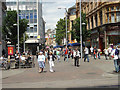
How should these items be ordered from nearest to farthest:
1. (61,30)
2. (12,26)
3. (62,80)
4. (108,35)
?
1. (62,80)
2. (108,35)
3. (12,26)
4. (61,30)

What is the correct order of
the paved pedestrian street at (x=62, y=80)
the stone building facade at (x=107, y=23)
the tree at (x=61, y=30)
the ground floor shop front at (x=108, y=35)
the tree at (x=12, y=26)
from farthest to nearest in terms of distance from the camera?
the tree at (x=61, y=30) < the tree at (x=12, y=26) < the stone building facade at (x=107, y=23) < the ground floor shop front at (x=108, y=35) < the paved pedestrian street at (x=62, y=80)

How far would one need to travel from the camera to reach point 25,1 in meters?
66.6

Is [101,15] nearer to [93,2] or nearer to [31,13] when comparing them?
[93,2]

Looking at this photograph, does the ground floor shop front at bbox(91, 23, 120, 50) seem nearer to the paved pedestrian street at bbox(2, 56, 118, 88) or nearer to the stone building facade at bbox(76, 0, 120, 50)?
the stone building facade at bbox(76, 0, 120, 50)

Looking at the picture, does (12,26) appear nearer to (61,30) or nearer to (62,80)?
(61,30)

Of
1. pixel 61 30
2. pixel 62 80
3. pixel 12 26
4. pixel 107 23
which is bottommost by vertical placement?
pixel 62 80

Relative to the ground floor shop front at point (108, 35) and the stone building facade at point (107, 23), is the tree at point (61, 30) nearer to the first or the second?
the stone building facade at point (107, 23)

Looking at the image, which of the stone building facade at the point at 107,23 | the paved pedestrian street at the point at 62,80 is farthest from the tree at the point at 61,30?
the paved pedestrian street at the point at 62,80

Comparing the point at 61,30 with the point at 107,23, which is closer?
the point at 107,23

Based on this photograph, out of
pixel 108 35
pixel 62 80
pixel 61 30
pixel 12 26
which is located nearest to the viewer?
pixel 62 80

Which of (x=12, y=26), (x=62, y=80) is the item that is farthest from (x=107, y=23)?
(x=62, y=80)

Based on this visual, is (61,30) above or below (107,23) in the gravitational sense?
above

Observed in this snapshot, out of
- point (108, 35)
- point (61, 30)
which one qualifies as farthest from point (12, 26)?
point (61, 30)

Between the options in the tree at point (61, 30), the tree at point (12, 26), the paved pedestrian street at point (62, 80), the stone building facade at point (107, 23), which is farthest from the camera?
the tree at point (61, 30)
